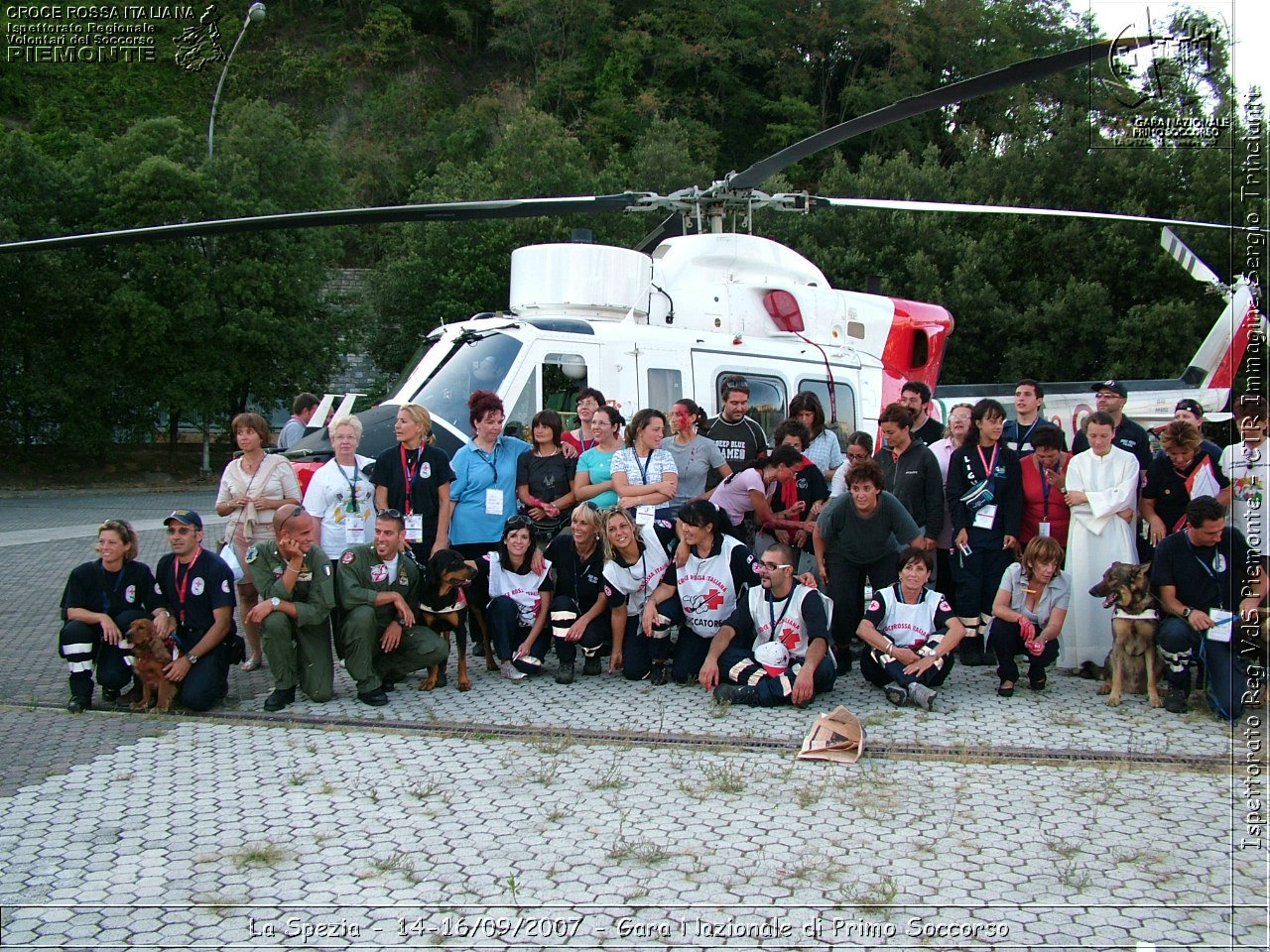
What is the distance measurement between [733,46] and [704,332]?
4025cm

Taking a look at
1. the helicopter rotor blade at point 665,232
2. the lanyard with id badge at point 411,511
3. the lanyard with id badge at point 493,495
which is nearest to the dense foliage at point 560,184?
the helicopter rotor blade at point 665,232

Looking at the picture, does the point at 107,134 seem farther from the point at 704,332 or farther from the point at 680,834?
the point at 680,834

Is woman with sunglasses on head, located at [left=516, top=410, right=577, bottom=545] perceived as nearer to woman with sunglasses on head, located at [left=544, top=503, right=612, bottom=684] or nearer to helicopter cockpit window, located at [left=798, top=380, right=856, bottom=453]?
woman with sunglasses on head, located at [left=544, top=503, right=612, bottom=684]

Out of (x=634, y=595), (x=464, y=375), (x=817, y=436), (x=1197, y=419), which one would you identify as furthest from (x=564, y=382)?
(x=1197, y=419)

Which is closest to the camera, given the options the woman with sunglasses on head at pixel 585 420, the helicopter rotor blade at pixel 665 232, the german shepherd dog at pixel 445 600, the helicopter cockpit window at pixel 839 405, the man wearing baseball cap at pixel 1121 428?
the german shepherd dog at pixel 445 600

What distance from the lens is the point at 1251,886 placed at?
13.3 ft

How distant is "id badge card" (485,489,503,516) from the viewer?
26.0 ft

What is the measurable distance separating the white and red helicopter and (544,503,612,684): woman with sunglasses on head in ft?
6.35

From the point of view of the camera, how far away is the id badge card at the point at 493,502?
7.93 metres

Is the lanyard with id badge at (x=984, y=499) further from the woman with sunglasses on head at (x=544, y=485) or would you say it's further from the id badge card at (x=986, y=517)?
the woman with sunglasses on head at (x=544, y=485)

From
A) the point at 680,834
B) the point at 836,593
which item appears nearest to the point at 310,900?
the point at 680,834

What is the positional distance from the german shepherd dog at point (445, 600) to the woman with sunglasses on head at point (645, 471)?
4.10 feet

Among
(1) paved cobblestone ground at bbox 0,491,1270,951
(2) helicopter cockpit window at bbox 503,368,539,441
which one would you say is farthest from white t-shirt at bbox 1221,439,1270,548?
(2) helicopter cockpit window at bbox 503,368,539,441

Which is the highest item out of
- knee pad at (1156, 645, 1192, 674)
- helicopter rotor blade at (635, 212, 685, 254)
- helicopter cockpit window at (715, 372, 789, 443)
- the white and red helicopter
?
helicopter rotor blade at (635, 212, 685, 254)
